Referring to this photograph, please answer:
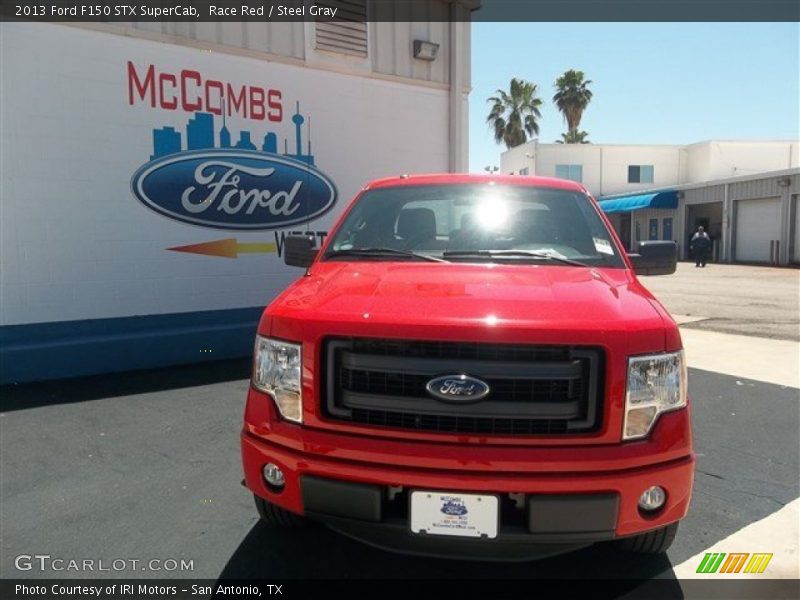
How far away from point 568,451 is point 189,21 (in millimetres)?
6192

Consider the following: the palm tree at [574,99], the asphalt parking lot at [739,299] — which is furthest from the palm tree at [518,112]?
the asphalt parking lot at [739,299]

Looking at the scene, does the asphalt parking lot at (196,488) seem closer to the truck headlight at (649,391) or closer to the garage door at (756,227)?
the truck headlight at (649,391)

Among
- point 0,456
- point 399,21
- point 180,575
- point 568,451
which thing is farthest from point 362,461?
point 399,21

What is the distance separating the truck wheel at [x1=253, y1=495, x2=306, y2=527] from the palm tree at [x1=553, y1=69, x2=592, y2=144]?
46.3 metres

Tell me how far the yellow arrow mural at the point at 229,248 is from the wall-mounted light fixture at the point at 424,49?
338 cm

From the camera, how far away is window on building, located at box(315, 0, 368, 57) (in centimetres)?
718

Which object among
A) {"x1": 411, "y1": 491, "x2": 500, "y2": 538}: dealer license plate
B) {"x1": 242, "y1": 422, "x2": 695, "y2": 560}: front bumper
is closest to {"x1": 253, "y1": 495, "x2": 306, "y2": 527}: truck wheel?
{"x1": 242, "y1": 422, "x2": 695, "y2": 560}: front bumper

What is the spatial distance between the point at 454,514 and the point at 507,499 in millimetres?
205

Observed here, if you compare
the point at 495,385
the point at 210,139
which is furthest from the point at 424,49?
the point at 495,385

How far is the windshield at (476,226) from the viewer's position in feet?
10.1

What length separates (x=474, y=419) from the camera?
213 cm

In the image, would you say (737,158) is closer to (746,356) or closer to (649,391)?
(746,356)

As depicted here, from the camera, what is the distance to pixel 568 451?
6.86 feet

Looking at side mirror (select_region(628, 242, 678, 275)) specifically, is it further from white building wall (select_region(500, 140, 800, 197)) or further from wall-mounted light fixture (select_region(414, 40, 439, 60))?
white building wall (select_region(500, 140, 800, 197))
